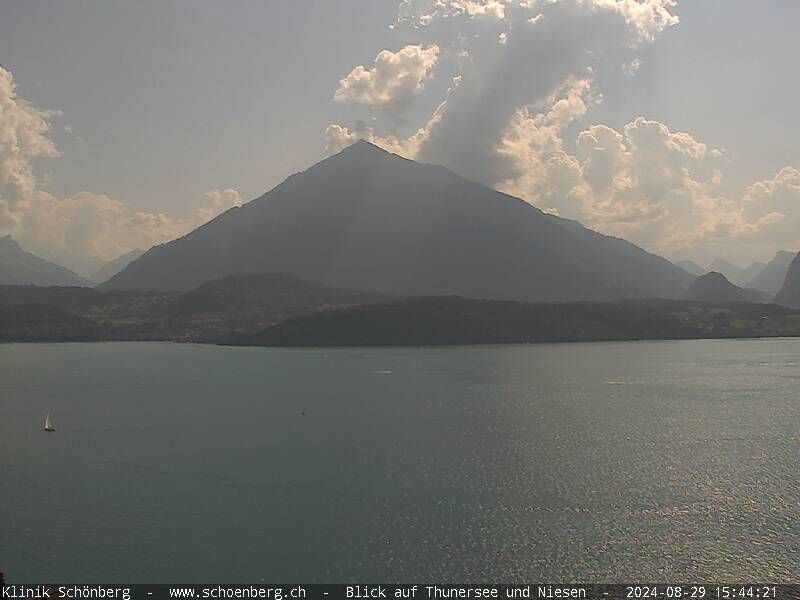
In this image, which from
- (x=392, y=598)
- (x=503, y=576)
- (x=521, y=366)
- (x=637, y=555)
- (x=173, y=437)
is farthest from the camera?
(x=521, y=366)

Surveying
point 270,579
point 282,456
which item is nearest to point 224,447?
point 282,456

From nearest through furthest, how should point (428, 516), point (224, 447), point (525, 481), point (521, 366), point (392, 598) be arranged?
point (392, 598) → point (428, 516) → point (525, 481) → point (224, 447) → point (521, 366)

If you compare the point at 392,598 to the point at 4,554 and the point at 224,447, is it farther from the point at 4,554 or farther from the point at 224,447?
the point at 224,447
